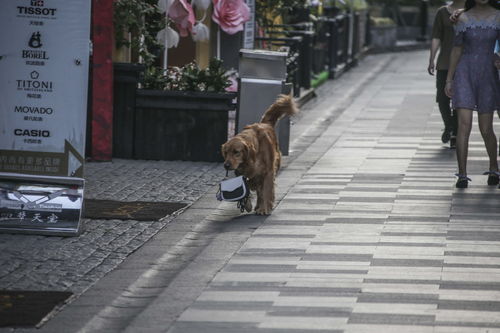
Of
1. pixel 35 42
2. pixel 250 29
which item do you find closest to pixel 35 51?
pixel 35 42

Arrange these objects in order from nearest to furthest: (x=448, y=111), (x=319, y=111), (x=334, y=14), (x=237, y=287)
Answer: (x=237, y=287)
(x=448, y=111)
(x=319, y=111)
(x=334, y=14)

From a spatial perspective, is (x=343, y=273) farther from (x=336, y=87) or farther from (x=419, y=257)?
(x=336, y=87)

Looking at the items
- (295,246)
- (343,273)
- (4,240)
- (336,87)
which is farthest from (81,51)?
(336,87)

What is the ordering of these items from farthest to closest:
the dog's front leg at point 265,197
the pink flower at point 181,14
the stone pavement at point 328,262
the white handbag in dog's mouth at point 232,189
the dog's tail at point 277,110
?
the pink flower at point 181,14, the dog's tail at point 277,110, the dog's front leg at point 265,197, the white handbag in dog's mouth at point 232,189, the stone pavement at point 328,262

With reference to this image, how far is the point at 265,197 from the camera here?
11258 millimetres

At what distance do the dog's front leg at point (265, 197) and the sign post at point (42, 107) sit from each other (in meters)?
1.61

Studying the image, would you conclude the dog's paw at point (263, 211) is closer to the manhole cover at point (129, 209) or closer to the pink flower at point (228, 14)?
the manhole cover at point (129, 209)

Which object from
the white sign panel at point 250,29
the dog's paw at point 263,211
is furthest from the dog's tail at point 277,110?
the white sign panel at point 250,29

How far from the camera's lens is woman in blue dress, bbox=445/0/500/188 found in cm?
1277

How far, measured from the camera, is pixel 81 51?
10.3m

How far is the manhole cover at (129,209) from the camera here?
431 inches

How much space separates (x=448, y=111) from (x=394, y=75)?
14.1 meters

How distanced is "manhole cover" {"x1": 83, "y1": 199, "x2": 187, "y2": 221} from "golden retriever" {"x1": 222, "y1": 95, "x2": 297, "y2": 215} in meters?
0.67

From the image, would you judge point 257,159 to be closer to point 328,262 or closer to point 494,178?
point 328,262
